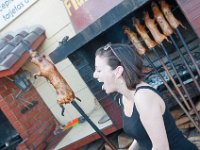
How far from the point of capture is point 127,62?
7.87 ft

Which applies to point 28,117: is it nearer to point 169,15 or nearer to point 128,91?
point 169,15

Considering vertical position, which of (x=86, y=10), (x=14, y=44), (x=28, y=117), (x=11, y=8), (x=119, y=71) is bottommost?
(x=28, y=117)

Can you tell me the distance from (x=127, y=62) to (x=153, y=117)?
18.6 inches

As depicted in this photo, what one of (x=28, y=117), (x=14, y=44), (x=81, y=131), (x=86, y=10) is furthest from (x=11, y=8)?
(x=81, y=131)

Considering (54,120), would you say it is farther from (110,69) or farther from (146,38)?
(110,69)

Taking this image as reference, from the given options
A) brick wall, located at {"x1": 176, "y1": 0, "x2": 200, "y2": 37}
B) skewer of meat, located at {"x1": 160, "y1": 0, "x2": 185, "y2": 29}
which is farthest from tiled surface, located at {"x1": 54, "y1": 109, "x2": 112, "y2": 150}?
brick wall, located at {"x1": 176, "y1": 0, "x2": 200, "y2": 37}

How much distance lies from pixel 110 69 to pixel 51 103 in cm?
402

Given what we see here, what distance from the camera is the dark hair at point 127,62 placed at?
93.8 inches

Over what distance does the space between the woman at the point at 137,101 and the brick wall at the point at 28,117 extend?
3.36 metres

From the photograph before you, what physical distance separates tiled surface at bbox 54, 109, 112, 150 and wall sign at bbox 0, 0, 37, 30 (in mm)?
2273

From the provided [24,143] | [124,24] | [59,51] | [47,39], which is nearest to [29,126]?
[24,143]

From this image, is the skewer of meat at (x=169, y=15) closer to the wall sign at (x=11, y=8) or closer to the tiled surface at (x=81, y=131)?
the tiled surface at (x=81, y=131)

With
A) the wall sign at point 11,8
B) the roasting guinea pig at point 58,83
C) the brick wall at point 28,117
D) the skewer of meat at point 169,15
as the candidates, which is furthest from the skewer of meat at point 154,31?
the brick wall at point 28,117

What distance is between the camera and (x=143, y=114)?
7.16ft
